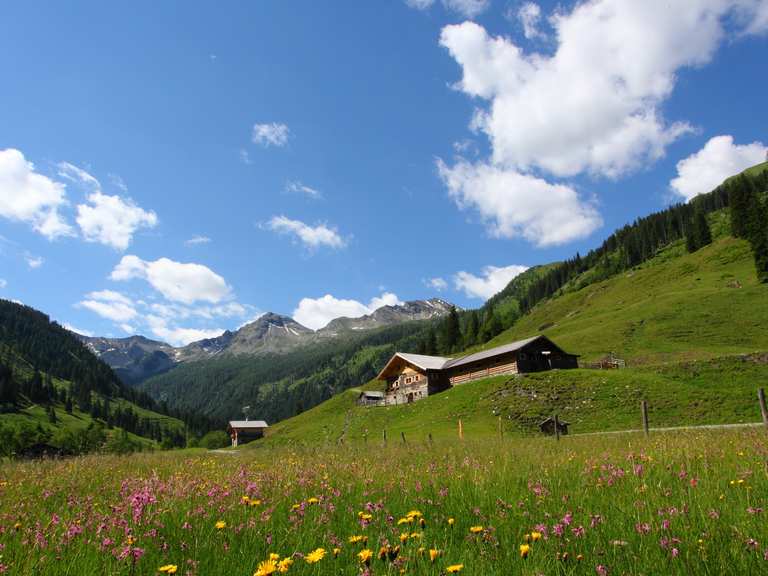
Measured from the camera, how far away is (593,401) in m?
38.7

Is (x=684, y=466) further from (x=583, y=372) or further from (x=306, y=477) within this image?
(x=583, y=372)

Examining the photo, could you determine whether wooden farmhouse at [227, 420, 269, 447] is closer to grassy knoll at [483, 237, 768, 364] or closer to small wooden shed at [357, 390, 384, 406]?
small wooden shed at [357, 390, 384, 406]

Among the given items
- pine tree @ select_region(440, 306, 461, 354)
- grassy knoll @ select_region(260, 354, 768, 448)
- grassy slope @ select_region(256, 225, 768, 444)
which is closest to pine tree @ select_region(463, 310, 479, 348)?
pine tree @ select_region(440, 306, 461, 354)

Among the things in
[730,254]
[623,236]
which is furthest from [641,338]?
[623,236]

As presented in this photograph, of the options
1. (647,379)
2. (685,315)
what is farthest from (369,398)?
(647,379)

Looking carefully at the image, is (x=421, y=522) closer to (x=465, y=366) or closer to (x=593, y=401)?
(x=593, y=401)

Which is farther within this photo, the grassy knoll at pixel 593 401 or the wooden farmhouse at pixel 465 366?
the wooden farmhouse at pixel 465 366

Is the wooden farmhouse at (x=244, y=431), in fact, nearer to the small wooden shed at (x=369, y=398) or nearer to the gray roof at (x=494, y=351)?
the small wooden shed at (x=369, y=398)

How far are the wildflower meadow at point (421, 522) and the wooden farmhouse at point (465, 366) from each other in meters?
51.4

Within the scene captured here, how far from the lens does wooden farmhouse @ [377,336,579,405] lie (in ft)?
190

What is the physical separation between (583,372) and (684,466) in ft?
143

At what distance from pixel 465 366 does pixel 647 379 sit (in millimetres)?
29707

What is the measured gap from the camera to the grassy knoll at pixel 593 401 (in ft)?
107

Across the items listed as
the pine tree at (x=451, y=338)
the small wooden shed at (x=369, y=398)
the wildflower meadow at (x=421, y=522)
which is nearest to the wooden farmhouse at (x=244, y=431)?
the small wooden shed at (x=369, y=398)
